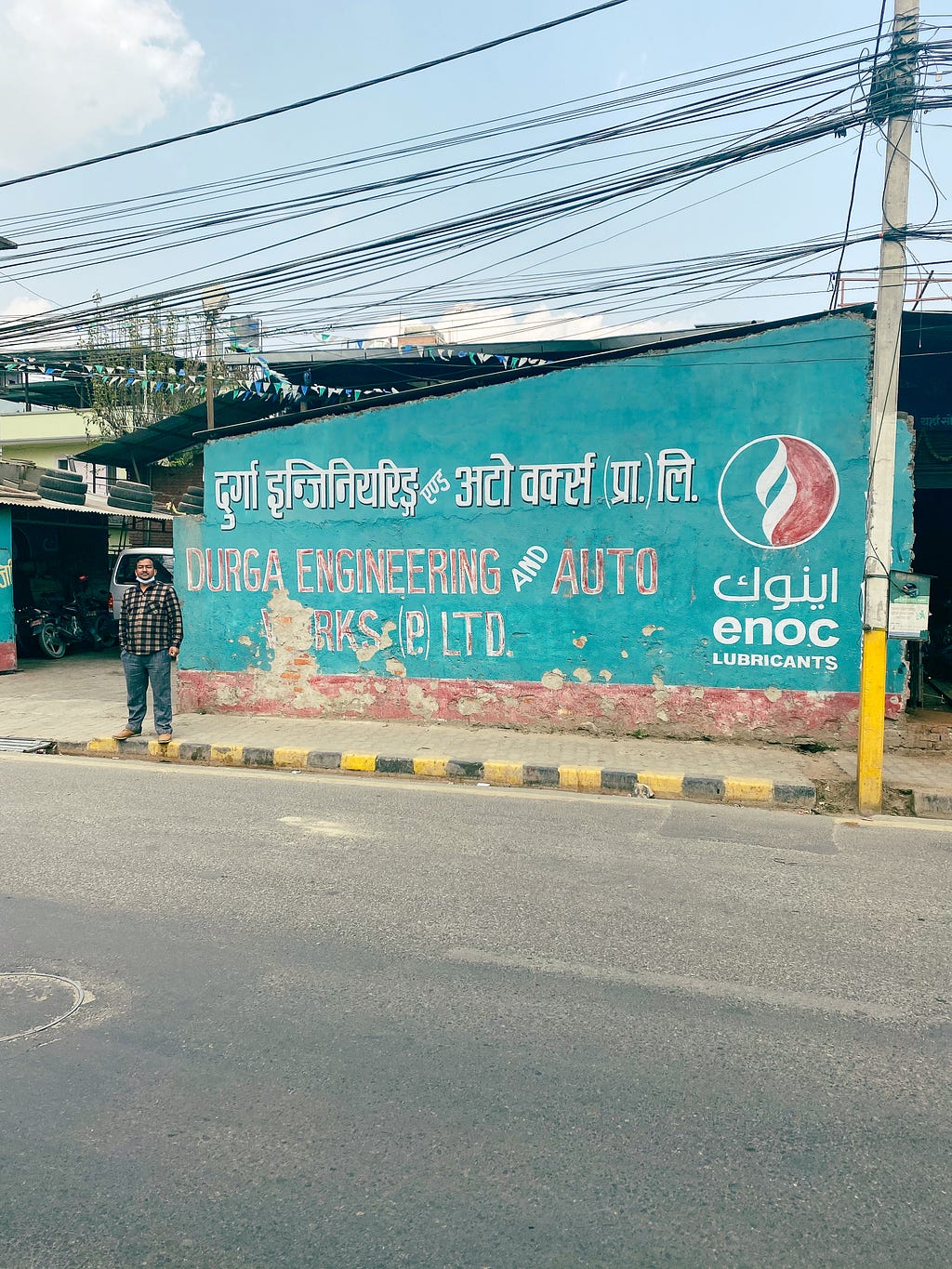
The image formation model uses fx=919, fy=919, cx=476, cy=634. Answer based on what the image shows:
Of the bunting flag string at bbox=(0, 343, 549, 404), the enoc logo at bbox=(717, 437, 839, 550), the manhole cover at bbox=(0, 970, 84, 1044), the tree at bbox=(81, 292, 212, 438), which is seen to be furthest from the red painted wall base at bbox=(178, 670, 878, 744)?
the tree at bbox=(81, 292, 212, 438)

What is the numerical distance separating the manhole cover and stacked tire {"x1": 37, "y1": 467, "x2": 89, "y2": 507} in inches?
485

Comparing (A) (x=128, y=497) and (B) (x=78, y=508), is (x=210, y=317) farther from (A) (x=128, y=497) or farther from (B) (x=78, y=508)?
(B) (x=78, y=508)

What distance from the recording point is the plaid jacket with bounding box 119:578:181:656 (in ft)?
28.1

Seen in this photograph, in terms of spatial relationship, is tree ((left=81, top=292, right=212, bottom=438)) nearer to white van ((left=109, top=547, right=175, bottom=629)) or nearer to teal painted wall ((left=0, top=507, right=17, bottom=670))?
white van ((left=109, top=547, right=175, bottom=629))

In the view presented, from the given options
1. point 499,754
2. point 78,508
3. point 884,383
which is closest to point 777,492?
point 884,383

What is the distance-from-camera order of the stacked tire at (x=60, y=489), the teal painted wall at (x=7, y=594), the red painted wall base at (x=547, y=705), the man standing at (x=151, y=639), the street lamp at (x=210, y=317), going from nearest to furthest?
the red painted wall base at (x=547, y=705)
the man standing at (x=151, y=639)
the street lamp at (x=210, y=317)
the teal painted wall at (x=7, y=594)
the stacked tire at (x=60, y=489)

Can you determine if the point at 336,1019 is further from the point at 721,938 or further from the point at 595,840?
the point at 595,840

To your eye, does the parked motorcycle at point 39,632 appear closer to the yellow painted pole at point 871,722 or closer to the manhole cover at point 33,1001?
the manhole cover at point 33,1001

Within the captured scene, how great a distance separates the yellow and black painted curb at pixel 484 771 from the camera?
709 centimetres

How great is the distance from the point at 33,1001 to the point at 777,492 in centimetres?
702

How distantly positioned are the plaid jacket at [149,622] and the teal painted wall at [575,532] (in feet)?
4.20

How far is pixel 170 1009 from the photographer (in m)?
3.46

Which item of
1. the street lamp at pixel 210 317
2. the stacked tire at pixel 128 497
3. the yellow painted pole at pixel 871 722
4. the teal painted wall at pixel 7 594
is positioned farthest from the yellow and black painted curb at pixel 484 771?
the stacked tire at pixel 128 497

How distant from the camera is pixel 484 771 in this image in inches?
302
